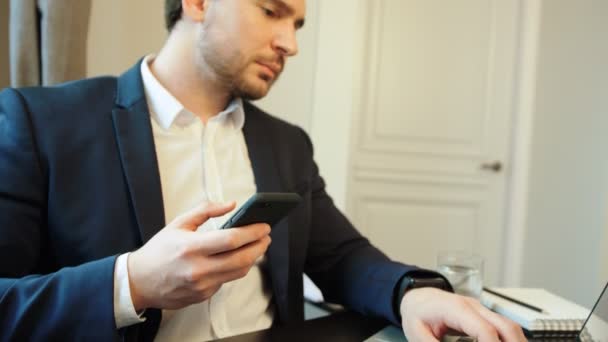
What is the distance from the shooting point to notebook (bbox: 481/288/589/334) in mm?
769

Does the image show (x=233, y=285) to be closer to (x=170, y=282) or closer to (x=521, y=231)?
(x=170, y=282)

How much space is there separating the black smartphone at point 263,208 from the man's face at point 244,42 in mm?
429

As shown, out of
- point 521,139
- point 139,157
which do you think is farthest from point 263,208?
point 521,139

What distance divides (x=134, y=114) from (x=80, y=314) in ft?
1.14

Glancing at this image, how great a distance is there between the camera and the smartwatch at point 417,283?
776 mm

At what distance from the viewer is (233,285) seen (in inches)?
33.4

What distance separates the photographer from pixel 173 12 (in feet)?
3.37

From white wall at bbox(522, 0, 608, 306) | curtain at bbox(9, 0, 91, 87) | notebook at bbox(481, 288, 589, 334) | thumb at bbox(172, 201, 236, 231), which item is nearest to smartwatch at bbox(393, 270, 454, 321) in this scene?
notebook at bbox(481, 288, 589, 334)

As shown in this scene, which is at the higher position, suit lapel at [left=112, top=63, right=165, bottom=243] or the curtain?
the curtain

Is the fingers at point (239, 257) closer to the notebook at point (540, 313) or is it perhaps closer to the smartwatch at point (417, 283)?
the smartwatch at point (417, 283)

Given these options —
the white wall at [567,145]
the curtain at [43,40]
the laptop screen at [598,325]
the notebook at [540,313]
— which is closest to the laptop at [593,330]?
the laptop screen at [598,325]

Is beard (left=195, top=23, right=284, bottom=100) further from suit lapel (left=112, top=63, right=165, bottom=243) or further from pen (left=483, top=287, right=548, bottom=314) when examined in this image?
pen (left=483, top=287, right=548, bottom=314)

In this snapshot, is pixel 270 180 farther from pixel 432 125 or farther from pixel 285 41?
pixel 432 125

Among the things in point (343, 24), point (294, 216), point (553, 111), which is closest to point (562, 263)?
point (553, 111)
